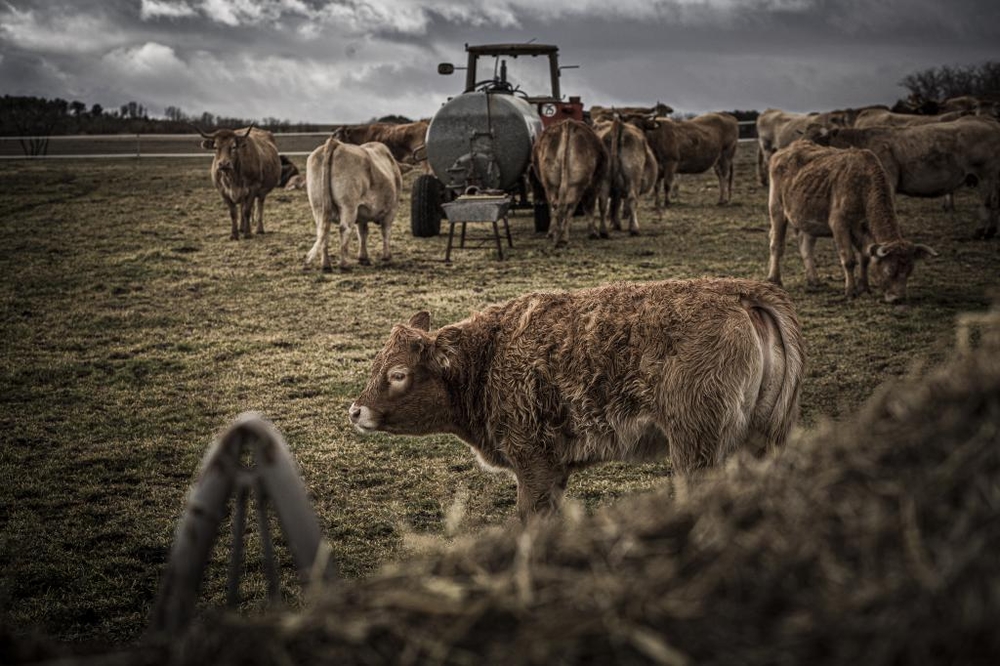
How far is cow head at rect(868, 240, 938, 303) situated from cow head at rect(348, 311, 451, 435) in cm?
674

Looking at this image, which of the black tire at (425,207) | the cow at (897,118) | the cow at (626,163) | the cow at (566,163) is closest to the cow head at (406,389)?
the cow at (566,163)

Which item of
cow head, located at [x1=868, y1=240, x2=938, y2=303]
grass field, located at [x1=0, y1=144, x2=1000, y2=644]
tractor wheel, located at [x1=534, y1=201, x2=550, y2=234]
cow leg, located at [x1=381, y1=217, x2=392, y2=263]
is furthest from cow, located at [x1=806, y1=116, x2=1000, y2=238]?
cow leg, located at [x1=381, y1=217, x2=392, y2=263]

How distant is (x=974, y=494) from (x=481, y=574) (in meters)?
0.65

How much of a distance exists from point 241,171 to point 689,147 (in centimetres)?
977

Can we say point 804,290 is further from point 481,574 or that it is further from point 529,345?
point 481,574

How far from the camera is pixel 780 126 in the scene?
2400 cm

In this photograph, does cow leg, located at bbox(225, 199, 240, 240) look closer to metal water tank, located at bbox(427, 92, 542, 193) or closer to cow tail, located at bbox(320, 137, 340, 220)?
metal water tank, located at bbox(427, 92, 542, 193)

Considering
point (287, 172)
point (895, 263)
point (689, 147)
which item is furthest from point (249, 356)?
point (287, 172)

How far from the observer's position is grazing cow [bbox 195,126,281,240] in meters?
15.0

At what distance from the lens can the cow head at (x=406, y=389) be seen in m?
4.23

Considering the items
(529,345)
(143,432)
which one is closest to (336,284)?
(143,432)

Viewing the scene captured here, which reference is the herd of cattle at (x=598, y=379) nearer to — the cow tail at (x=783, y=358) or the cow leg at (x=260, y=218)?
the cow tail at (x=783, y=358)

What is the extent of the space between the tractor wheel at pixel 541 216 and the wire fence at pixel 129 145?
52.7ft

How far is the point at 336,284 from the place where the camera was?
11.5 meters
